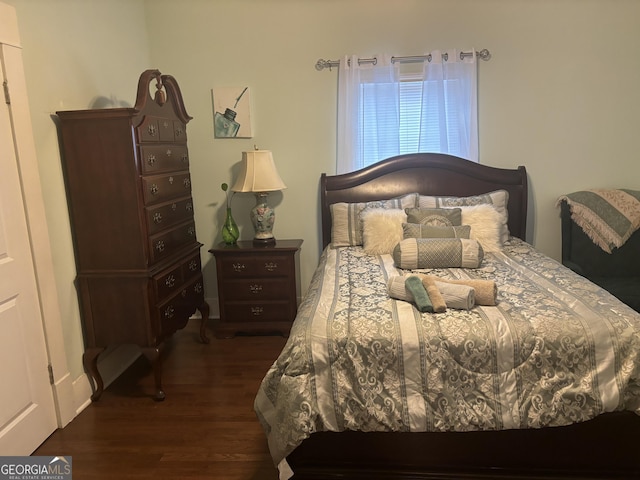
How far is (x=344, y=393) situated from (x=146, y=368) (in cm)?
185

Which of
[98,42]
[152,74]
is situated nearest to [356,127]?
[152,74]

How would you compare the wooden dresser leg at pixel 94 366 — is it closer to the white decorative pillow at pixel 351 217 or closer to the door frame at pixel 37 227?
the door frame at pixel 37 227

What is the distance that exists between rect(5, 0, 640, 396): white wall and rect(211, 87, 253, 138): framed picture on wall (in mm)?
59

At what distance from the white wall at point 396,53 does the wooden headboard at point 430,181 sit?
0.52 feet

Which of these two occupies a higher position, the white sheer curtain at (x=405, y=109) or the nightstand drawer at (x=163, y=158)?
the white sheer curtain at (x=405, y=109)

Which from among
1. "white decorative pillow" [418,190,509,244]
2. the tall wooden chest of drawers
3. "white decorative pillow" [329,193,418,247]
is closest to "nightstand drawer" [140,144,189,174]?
the tall wooden chest of drawers

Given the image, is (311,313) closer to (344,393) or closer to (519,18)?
(344,393)

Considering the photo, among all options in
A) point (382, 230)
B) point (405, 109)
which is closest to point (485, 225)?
point (382, 230)

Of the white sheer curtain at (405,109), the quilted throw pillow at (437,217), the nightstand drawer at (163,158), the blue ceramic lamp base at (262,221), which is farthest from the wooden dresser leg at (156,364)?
the white sheer curtain at (405,109)

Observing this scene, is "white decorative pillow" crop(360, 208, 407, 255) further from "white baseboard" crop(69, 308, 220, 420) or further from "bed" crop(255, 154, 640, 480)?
"white baseboard" crop(69, 308, 220, 420)

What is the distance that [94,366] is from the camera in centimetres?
278

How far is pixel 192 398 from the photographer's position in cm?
278

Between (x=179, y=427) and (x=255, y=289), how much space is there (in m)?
1.26

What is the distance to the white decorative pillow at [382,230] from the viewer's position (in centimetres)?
318
